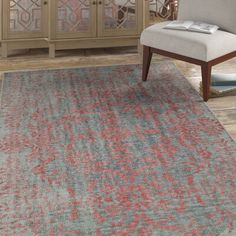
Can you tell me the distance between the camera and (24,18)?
4199 mm

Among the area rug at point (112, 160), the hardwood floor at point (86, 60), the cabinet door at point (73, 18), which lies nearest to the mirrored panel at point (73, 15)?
the cabinet door at point (73, 18)

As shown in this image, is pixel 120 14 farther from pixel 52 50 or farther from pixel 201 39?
pixel 201 39

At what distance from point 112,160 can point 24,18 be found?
6.54 feet

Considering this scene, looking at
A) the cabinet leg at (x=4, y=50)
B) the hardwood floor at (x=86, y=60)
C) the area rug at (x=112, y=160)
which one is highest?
the cabinet leg at (x=4, y=50)

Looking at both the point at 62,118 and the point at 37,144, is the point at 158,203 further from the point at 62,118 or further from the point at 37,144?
the point at 62,118

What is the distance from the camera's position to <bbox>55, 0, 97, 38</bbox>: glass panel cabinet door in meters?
4.19

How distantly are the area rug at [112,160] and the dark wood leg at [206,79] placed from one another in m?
0.12

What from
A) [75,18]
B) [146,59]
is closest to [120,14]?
[75,18]

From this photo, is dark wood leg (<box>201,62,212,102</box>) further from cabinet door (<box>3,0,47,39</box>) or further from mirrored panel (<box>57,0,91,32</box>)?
cabinet door (<box>3,0,47,39</box>)

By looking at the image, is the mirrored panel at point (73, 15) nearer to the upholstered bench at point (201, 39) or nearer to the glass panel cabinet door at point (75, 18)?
the glass panel cabinet door at point (75, 18)

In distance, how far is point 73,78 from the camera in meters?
3.84

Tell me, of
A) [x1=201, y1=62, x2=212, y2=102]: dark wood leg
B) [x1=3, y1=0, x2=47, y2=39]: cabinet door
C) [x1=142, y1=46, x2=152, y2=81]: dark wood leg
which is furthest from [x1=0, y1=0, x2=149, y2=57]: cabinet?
[x1=201, y1=62, x2=212, y2=102]: dark wood leg

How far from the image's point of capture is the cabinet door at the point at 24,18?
4.15 metres

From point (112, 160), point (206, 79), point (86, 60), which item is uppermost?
point (206, 79)
